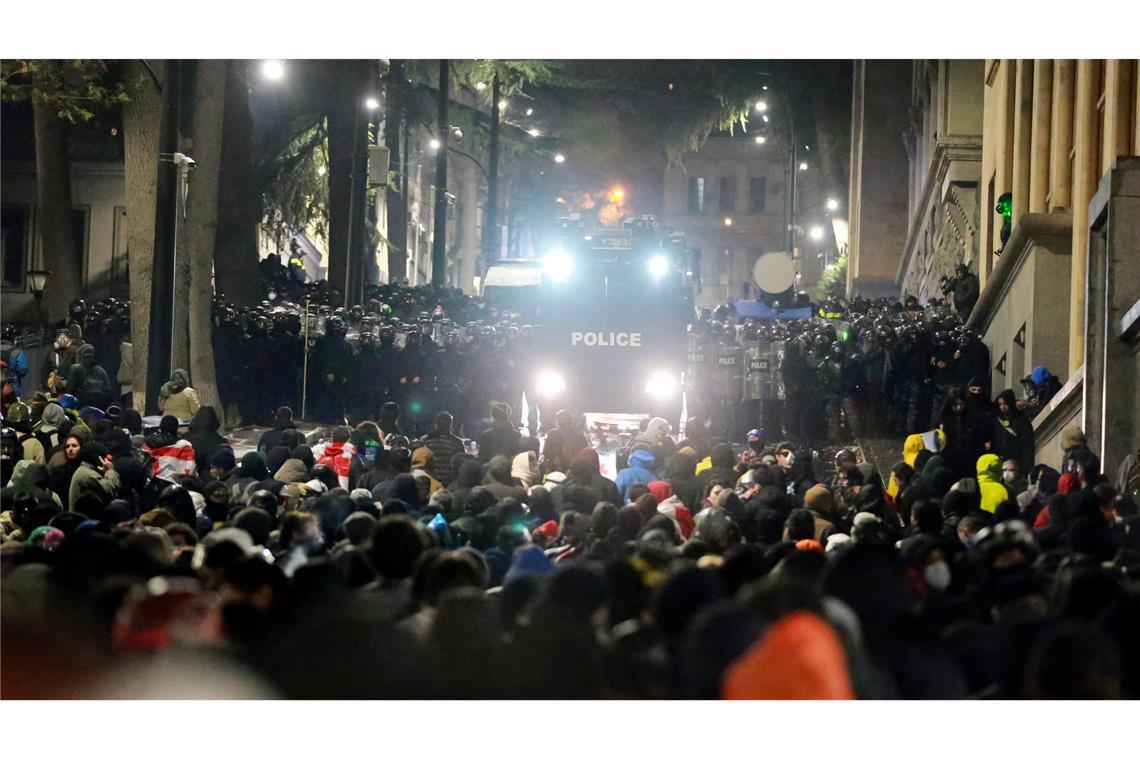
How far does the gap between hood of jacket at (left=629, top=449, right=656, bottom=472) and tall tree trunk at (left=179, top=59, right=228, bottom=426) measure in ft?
29.8

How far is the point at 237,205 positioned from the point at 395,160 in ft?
61.6

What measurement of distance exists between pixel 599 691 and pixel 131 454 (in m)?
8.69

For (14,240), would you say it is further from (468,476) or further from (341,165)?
(468,476)

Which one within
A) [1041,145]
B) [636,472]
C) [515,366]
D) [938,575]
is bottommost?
[938,575]

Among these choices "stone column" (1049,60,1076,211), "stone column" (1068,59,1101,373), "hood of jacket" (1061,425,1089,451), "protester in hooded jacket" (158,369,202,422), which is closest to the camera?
"hood of jacket" (1061,425,1089,451)

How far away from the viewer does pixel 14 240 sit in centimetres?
3697

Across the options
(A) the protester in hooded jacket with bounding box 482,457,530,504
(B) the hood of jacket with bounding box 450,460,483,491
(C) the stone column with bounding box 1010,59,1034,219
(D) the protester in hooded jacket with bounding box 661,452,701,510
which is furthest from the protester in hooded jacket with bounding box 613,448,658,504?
(C) the stone column with bounding box 1010,59,1034,219

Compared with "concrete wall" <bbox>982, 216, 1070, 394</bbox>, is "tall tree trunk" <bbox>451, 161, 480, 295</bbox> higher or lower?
higher

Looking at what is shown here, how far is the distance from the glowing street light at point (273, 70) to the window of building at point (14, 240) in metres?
5.86

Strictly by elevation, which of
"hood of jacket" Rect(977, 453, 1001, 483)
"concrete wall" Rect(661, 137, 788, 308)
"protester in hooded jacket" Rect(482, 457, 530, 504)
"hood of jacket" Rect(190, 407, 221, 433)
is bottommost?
"protester in hooded jacket" Rect(482, 457, 530, 504)

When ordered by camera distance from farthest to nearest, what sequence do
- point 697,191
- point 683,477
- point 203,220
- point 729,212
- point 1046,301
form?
point 697,191
point 729,212
point 203,220
point 1046,301
point 683,477

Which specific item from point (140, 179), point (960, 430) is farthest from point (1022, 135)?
point (140, 179)

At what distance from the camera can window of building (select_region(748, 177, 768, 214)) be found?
9744cm

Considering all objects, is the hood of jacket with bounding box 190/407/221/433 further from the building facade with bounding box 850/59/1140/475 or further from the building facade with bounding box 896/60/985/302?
the building facade with bounding box 896/60/985/302
